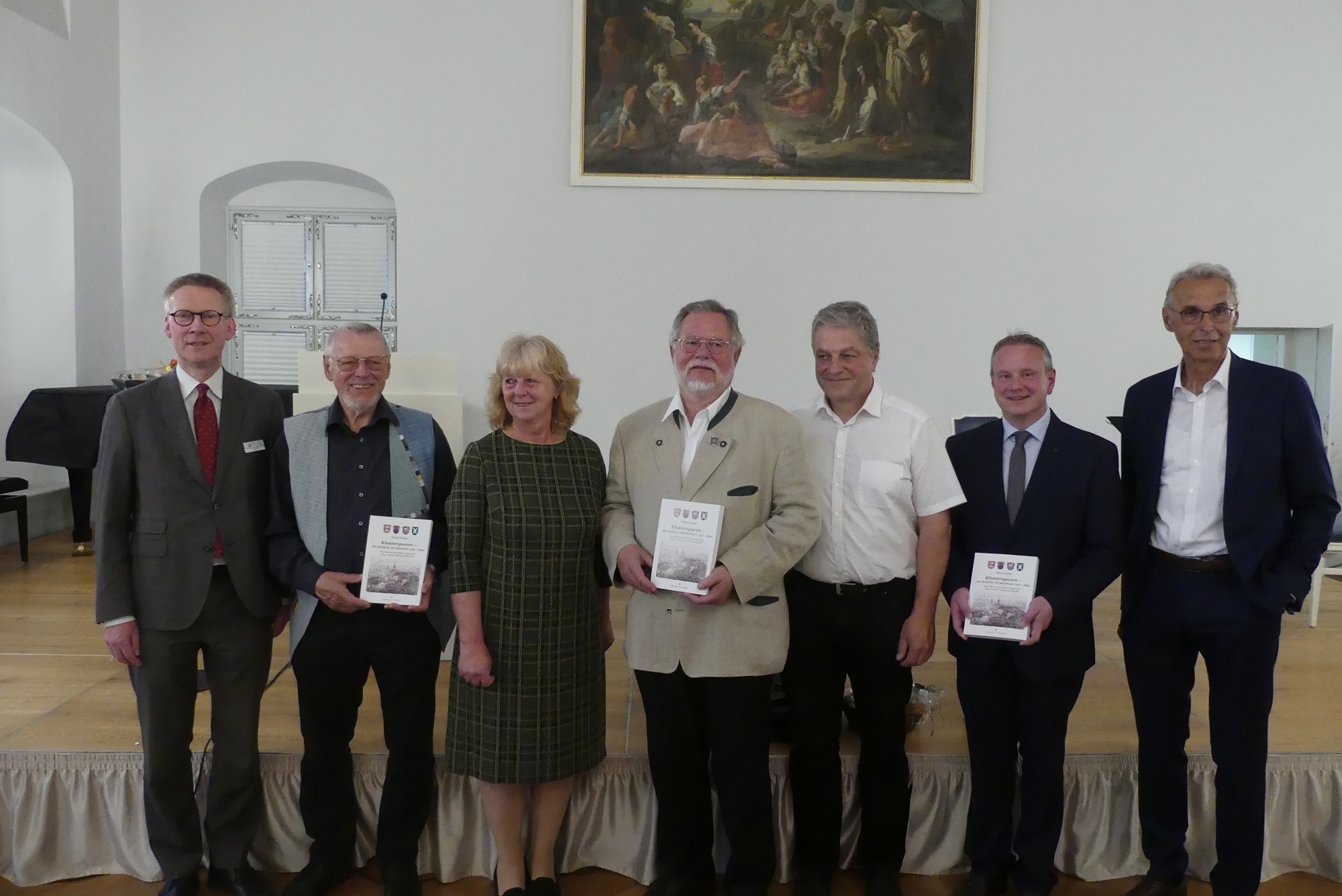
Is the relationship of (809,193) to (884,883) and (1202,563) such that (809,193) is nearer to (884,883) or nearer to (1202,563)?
(1202,563)

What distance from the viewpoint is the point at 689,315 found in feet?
7.72

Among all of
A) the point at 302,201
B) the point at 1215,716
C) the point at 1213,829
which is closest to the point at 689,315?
the point at 1215,716

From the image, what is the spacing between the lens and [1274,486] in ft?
7.68

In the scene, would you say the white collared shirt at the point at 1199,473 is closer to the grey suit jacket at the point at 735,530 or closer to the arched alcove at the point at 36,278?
the grey suit jacket at the point at 735,530

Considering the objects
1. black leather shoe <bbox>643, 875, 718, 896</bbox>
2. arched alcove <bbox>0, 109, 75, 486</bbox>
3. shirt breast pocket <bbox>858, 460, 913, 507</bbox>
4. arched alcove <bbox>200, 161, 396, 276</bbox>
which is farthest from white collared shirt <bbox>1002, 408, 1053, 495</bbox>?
arched alcove <bbox>0, 109, 75, 486</bbox>

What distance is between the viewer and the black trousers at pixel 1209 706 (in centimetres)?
237

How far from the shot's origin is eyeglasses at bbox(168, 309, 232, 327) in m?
2.34

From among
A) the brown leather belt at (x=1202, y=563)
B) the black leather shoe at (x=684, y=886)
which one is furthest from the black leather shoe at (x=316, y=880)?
the brown leather belt at (x=1202, y=563)

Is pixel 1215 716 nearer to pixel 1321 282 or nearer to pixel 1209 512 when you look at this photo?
pixel 1209 512

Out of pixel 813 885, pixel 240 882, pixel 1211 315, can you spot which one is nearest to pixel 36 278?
pixel 240 882

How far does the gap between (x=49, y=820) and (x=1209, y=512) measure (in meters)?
3.35

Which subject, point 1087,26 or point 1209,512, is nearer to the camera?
point 1209,512

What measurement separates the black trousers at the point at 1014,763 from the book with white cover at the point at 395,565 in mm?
1430

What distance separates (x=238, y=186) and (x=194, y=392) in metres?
5.91
